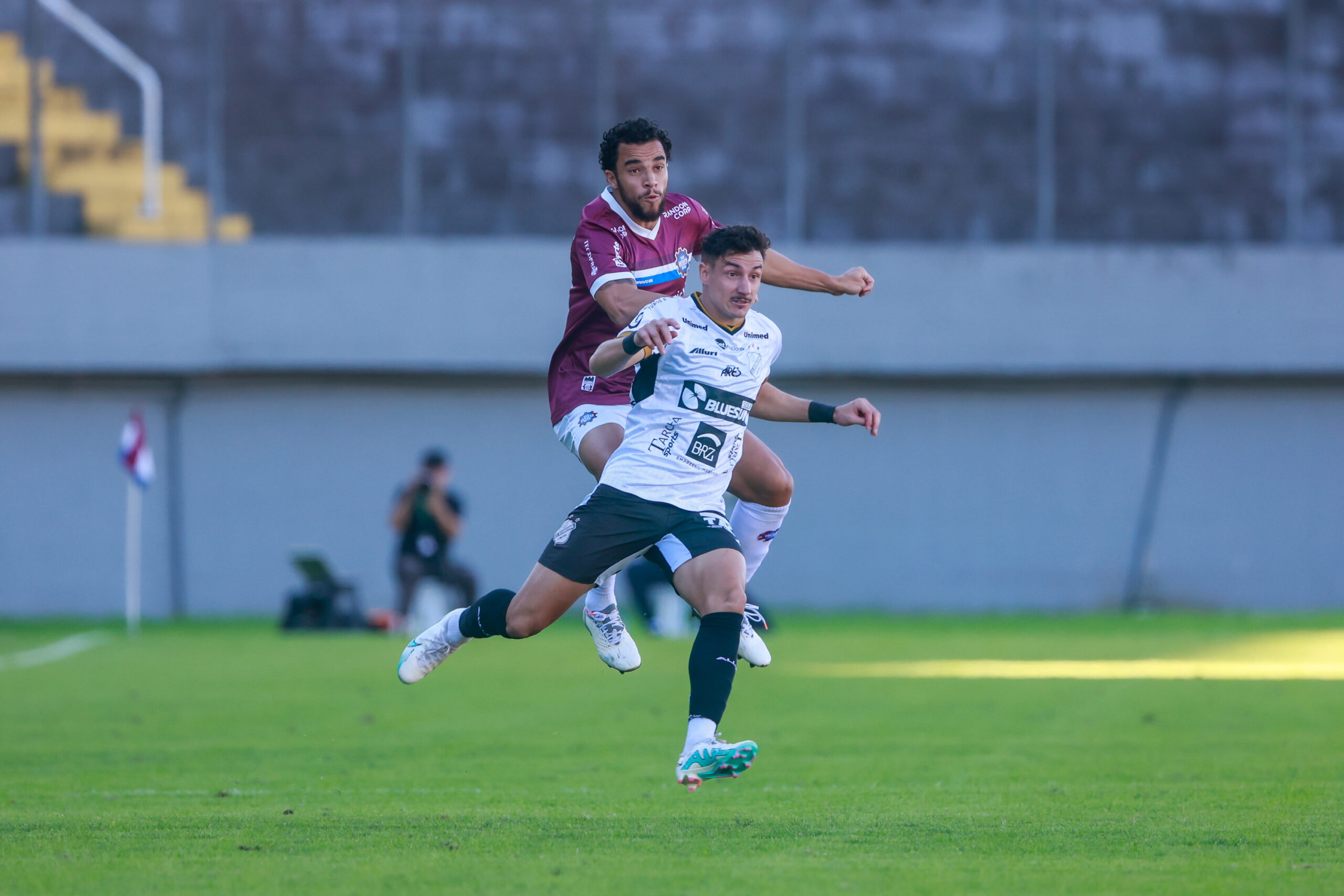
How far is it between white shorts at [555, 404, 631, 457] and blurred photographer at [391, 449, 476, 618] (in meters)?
12.0

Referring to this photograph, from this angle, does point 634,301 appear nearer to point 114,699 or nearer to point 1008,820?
point 1008,820

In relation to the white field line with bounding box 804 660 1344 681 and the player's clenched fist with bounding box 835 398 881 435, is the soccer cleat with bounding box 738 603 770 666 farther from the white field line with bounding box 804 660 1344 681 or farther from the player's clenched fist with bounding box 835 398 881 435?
the white field line with bounding box 804 660 1344 681

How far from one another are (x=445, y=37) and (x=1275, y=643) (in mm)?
14103

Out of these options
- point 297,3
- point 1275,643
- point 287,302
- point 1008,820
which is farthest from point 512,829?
point 297,3

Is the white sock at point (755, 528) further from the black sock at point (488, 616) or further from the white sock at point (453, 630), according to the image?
the white sock at point (453, 630)

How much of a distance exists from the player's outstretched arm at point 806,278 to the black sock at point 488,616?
1.82 metres

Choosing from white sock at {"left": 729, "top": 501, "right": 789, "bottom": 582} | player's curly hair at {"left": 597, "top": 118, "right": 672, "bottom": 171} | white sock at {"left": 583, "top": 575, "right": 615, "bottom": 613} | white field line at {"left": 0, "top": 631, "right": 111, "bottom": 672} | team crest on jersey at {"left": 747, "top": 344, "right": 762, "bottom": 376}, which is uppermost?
player's curly hair at {"left": 597, "top": 118, "right": 672, "bottom": 171}

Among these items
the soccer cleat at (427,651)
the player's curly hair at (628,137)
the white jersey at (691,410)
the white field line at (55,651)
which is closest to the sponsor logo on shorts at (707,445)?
the white jersey at (691,410)

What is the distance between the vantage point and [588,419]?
25.5 ft

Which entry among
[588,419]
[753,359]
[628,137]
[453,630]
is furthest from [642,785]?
[628,137]

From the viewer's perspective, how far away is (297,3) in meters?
24.3

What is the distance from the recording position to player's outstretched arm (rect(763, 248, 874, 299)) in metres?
7.43

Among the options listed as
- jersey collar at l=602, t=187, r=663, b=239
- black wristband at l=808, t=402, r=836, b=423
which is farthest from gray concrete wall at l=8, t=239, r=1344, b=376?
black wristband at l=808, t=402, r=836, b=423

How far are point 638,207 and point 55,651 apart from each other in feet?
44.7
